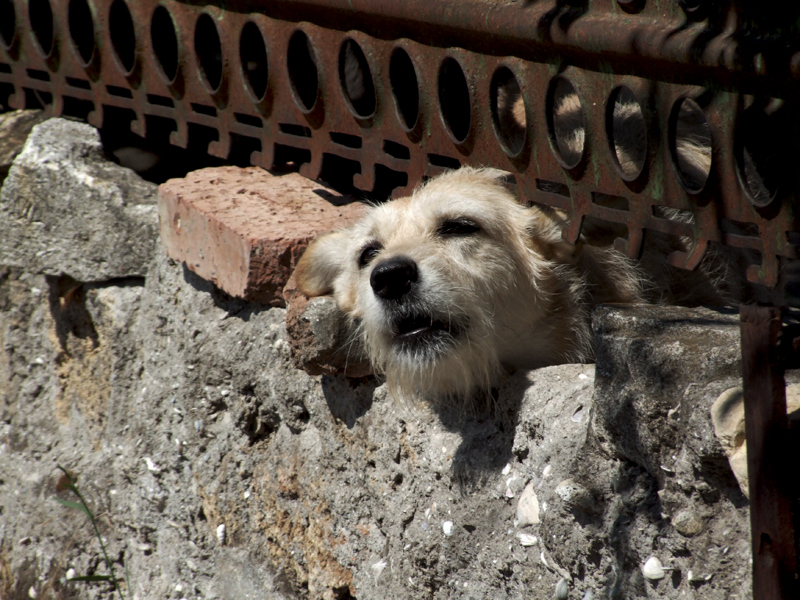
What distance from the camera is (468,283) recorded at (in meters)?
2.78

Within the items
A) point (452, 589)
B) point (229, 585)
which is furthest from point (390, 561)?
point (229, 585)

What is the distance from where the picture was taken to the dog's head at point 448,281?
269 centimetres

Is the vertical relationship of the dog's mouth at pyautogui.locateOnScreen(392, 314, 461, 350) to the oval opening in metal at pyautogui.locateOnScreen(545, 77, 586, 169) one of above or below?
below

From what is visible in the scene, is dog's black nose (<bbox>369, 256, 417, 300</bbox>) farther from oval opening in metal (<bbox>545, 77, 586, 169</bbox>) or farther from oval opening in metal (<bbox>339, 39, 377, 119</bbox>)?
oval opening in metal (<bbox>339, 39, 377, 119</bbox>)

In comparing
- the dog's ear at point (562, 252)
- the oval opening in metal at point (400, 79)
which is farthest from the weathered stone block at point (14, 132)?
the dog's ear at point (562, 252)

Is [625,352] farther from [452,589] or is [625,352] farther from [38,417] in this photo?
[38,417]

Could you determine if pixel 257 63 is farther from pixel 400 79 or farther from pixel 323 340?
pixel 323 340

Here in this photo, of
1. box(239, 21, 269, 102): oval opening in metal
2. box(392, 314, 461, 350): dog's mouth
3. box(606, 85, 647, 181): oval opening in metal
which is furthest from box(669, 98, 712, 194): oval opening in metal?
box(239, 21, 269, 102): oval opening in metal

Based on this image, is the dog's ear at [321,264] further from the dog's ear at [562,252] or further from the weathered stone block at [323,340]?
the dog's ear at [562,252]

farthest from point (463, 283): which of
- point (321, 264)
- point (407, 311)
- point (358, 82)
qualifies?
point (358, 82)

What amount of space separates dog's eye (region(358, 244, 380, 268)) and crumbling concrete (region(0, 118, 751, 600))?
1.19 feet

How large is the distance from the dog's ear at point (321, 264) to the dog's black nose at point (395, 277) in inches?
11.5

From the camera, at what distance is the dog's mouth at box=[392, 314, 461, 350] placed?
273 centimetres

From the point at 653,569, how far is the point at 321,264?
63.5 inches
